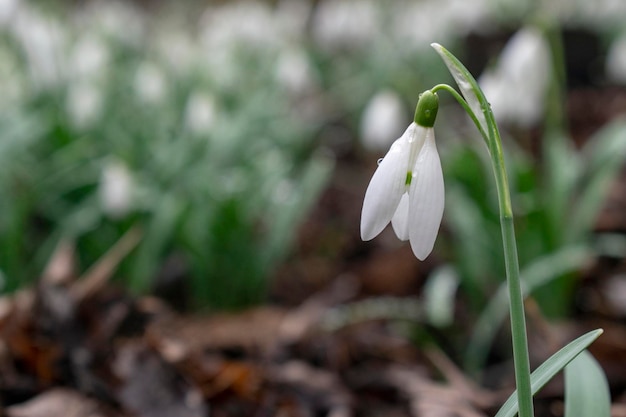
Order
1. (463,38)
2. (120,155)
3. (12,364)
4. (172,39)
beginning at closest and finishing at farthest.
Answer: (12,364) < (120,155) < (172,39) < (463,38)

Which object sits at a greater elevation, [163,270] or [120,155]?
[120,155]

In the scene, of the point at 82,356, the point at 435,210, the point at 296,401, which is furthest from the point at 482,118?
the point at 82,356

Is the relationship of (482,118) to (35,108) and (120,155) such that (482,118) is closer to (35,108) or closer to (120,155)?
(120,155)

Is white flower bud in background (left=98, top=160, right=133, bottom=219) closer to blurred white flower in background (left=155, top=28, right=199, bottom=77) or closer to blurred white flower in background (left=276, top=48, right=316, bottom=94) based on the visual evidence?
blurred white flower in background (left=276, top=48, right=316, bottom=94)

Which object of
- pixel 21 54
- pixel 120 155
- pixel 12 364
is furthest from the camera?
pixel 21 54

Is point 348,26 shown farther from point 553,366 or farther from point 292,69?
point 553,366

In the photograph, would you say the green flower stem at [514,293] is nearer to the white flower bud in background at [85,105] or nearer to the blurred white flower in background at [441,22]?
the white flower bud in background at [85,105]

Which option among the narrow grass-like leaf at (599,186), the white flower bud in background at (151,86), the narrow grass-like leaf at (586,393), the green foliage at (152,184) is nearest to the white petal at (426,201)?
the narrow grass-like leaf at (586,393)
